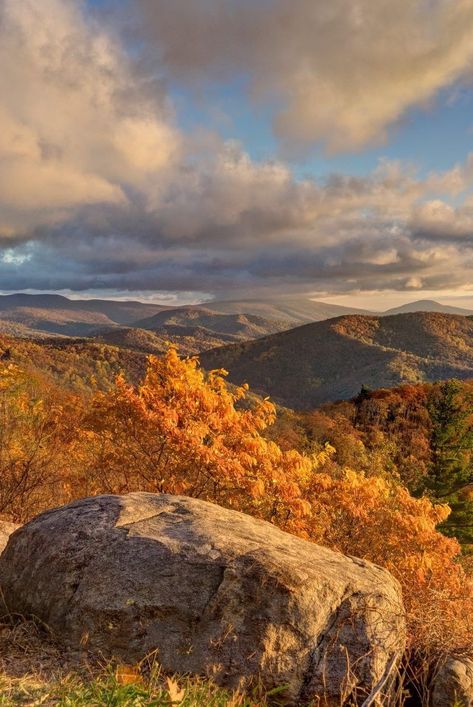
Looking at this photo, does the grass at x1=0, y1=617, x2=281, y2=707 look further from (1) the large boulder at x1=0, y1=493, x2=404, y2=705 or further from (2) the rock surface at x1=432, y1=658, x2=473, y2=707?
(2) the rock surface at x1=432, y1=658, x2=473, y2=707

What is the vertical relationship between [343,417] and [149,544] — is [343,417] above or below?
below

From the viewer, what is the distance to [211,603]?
619 centimetres

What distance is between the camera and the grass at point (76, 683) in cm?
418

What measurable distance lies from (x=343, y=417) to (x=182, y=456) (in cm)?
5092

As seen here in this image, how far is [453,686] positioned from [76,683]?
15.1 ft

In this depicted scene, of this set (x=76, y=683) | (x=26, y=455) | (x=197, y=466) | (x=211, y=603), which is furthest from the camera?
(x=26, y=455)

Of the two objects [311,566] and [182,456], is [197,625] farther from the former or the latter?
[182,456]

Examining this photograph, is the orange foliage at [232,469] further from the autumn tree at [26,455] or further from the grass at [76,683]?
the grass at [76,683]

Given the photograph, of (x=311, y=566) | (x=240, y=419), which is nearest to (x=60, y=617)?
(x=311, y=566)

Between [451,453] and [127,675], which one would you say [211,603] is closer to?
[127,675]

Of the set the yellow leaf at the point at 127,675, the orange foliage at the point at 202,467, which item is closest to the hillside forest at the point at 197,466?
the orange foliage at the point at 202,467

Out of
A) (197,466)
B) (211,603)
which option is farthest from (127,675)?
(197,466)

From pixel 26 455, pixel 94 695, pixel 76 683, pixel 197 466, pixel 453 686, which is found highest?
pixel 94 695

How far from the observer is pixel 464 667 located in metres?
6.29
